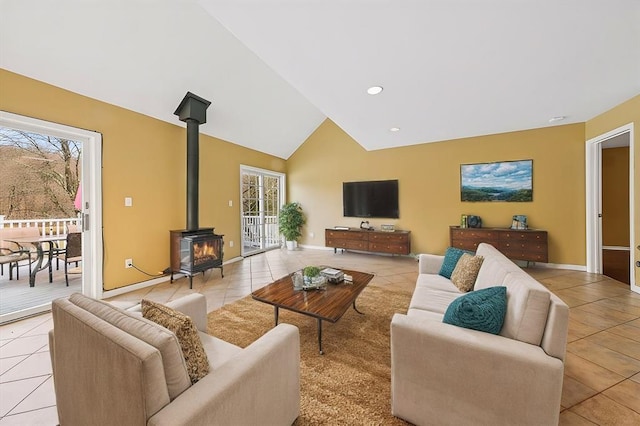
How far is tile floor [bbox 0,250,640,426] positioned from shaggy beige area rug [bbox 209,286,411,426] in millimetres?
602

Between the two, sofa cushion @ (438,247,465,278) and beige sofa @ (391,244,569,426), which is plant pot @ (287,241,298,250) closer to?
sofa cushion @ (438,247,465,278)

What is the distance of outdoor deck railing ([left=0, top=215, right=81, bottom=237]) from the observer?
375 cm

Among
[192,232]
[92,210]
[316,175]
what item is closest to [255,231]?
[316,175]

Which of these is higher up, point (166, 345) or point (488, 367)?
point (166, 345)

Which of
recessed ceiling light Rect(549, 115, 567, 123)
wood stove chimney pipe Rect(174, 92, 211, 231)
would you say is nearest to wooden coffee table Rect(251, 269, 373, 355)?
wood stove chimney pipe Rect(174, 92, 211, 231)

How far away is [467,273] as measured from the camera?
218 centimetres

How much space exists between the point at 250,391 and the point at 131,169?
3577mm

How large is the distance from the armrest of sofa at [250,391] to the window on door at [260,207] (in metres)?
4.43

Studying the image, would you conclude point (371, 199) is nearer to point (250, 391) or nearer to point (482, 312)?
point (482, 312)

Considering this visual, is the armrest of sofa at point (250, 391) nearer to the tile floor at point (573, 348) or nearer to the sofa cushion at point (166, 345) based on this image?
the sofa cushion at point (166, 345)

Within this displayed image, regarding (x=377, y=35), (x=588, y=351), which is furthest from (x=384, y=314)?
(x=377, y=35)

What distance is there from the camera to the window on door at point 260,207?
569cm

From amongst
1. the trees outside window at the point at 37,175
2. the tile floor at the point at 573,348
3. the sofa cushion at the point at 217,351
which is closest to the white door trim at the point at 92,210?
the trees outside window at the point at 37,175

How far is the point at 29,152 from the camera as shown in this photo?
3145mm
